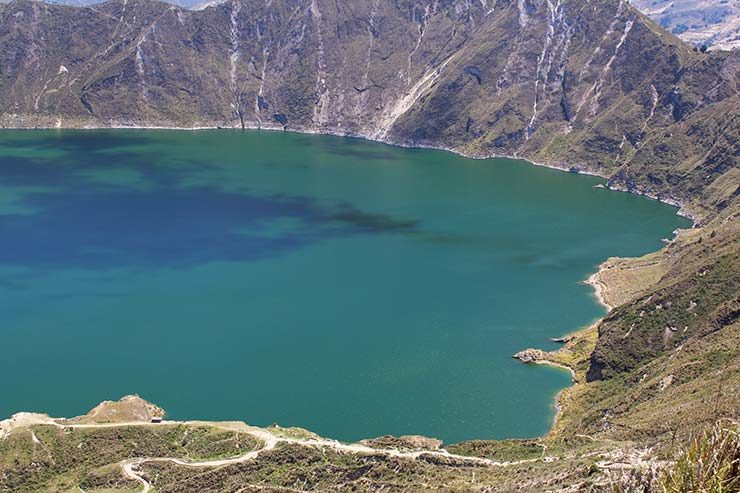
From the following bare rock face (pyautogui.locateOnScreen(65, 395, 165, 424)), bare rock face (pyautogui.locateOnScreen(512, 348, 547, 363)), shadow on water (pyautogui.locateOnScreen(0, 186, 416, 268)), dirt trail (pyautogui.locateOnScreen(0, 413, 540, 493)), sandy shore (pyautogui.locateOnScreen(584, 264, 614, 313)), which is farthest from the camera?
shadow on water (pyautogui.locateOnScreen(0, 186, 416, 268))

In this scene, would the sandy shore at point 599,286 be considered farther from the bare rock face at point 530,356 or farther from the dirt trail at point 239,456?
the dirt trail at point 239,456

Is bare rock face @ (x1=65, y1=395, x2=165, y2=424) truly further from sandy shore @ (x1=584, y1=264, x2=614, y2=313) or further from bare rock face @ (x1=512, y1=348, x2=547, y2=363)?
sandy shore @ (x1=584, y1=264, x2=614, y2=313)

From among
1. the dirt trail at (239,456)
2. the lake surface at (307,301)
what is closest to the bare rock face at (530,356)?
the lake surface at (307,301)

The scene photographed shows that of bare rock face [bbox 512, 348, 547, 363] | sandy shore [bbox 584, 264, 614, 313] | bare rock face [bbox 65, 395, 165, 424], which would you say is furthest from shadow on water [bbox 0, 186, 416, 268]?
bare rock face [bbox 512, 348, 547, 363]

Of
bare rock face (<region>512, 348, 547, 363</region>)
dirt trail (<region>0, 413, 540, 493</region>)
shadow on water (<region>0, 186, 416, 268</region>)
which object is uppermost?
shadow on water (<region>0, 186, 416, 268</region>)

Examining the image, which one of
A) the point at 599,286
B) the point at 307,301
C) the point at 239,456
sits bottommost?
the point at 239,456

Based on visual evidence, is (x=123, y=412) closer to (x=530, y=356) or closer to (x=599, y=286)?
(x=530, y=356)

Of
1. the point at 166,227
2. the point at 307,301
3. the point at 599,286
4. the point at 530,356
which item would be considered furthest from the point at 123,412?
the point at 166,227
